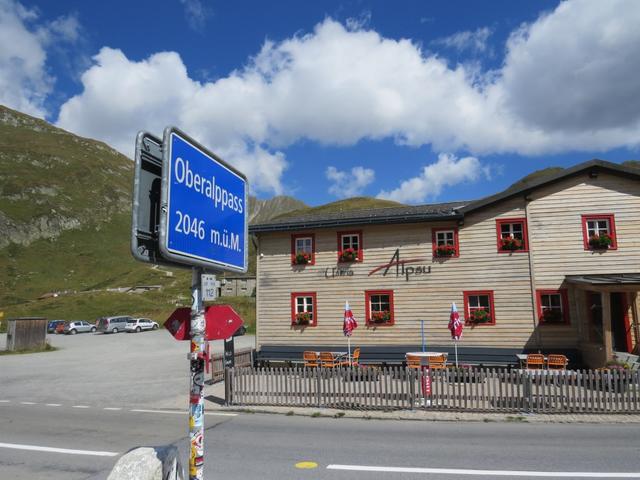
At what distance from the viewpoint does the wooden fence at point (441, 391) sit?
1279cm

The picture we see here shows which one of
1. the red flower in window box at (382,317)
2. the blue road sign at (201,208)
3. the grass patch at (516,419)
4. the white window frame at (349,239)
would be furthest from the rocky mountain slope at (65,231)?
the blue road sign at (201,208)

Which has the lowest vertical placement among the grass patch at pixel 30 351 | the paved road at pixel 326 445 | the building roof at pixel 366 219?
the paved road at pixel 326 445

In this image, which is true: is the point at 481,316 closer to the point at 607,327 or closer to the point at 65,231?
the point at 607,327

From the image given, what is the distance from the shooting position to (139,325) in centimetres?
4938

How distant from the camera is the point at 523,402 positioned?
13.0m

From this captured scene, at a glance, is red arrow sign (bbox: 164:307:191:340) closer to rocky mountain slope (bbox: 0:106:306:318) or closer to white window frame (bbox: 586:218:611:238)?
white window frame (bbox: 586:218:611:238)

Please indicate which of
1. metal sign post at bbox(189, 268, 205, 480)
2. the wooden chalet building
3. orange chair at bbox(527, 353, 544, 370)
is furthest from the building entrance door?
metal sign post at bbox(189, 268, 205, 480)

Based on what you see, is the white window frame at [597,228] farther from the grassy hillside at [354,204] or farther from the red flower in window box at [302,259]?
the grassy hillside at [354,204]

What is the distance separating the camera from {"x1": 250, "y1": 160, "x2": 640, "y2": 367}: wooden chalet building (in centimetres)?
1927

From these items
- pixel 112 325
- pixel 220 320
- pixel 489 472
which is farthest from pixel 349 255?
pixel 112 325

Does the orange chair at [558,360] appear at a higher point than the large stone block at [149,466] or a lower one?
lower

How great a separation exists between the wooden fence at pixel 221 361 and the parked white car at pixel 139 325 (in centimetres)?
3094

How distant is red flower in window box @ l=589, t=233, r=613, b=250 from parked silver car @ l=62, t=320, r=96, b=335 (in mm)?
46079

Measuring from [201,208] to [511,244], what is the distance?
19.2 meters
